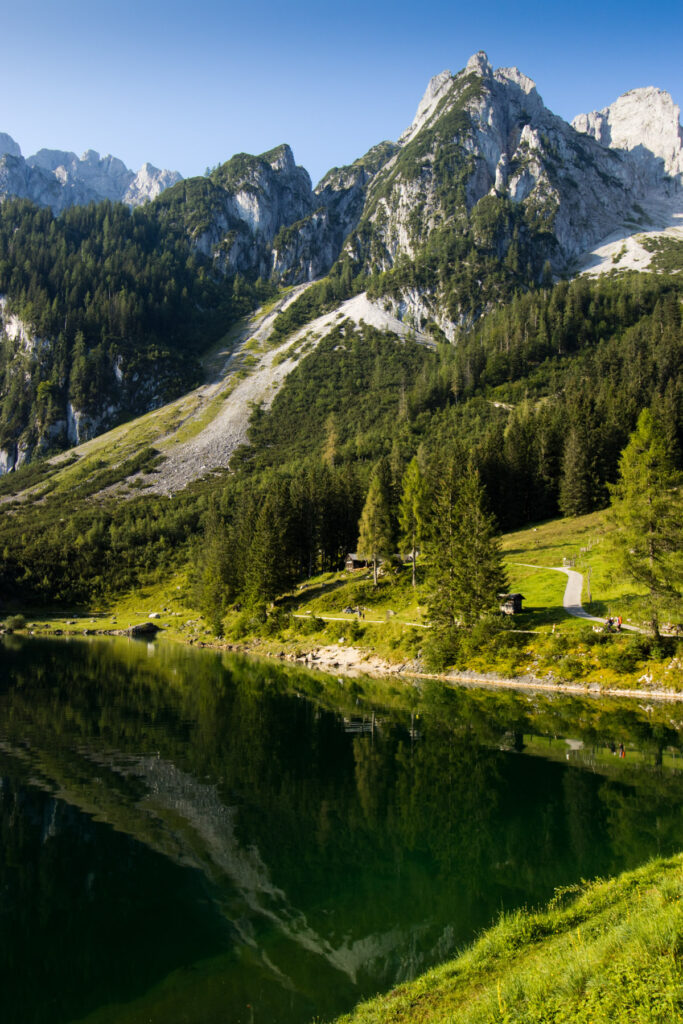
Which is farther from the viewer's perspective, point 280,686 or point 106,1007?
point 280,686

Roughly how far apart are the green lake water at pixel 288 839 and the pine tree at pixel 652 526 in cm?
1174

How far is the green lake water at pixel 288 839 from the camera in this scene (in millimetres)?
14594

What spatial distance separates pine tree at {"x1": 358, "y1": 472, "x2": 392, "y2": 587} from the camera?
8475 centimetres

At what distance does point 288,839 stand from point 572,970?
15.2 meters

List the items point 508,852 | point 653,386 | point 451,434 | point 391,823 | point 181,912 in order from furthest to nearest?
1. point 451,434
2. point 653,386
3. point 391,823
4. point 508,852
5. point 181,912

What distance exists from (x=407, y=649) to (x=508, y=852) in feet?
141

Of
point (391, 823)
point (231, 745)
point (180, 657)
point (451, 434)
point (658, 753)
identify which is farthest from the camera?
point (451, 434)

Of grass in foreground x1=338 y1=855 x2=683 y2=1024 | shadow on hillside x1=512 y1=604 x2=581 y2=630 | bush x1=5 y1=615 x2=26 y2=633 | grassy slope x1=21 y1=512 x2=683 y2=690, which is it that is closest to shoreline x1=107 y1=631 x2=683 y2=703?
grassy slope x1=21 y1=512 x2=683 y2=690

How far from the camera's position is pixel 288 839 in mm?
22766

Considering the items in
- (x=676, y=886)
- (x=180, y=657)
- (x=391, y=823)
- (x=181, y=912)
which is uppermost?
(x=676, y=886)

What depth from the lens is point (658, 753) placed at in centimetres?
3253

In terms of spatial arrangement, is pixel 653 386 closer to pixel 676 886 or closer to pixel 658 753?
pixel 658 753

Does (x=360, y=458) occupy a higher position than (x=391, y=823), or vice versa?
(x=360, y=458)

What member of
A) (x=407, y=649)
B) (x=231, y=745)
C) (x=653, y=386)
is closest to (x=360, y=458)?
(x=653, y=386)
